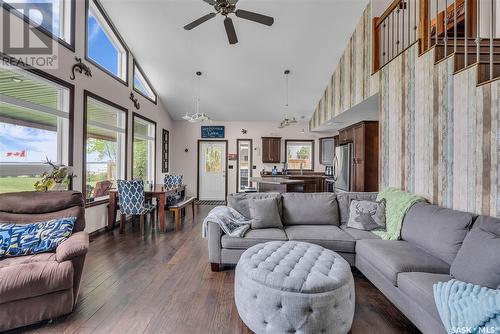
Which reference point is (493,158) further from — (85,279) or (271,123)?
(271,123)

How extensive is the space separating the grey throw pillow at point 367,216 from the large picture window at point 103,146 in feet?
13.0

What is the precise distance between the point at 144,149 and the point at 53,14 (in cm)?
331

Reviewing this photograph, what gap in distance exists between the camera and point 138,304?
83.8 inches

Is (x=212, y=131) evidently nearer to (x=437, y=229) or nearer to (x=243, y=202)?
(x=243, y=202)

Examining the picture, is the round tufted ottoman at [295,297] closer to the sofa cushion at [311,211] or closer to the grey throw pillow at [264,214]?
the grey throw pillow at [264,214]

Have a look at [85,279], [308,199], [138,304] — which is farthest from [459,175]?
[85,279]

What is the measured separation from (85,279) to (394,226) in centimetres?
336

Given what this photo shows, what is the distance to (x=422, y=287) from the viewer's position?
165 centimetres

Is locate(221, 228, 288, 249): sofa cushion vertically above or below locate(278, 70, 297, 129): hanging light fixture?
below

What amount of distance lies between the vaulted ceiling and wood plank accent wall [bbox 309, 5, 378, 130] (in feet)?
0.59

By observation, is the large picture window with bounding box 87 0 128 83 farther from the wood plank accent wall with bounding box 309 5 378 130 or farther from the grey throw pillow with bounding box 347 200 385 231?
the grey throw pillow with bounding box 347 200 385 231

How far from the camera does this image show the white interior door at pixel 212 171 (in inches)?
320

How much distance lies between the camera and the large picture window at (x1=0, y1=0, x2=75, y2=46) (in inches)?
113

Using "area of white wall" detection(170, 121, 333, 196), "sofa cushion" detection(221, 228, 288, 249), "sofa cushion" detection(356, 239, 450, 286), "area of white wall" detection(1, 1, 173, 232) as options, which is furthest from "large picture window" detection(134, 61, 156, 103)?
Result: "sofa cushion" detection(356, 239, 450, 286)
